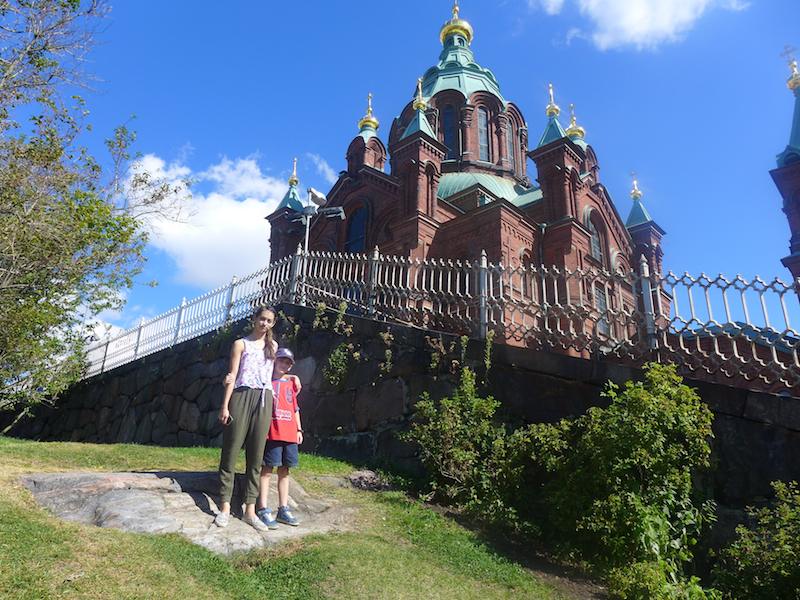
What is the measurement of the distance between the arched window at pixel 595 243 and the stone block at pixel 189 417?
18440 mm

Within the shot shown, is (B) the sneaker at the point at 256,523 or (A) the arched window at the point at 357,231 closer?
(B) the sneaker at the point at 256,523

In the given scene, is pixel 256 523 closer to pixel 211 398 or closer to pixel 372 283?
pixel 372 283

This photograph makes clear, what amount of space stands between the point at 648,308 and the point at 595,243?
1915 cm

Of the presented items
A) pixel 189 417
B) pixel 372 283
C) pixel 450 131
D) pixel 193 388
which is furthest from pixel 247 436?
pixel 450 131

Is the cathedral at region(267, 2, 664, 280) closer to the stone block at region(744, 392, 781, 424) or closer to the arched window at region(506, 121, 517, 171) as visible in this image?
the arched window at region(506, 121, 517, 171)

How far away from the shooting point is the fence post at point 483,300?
7660mm

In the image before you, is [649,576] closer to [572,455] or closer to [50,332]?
[572,455]

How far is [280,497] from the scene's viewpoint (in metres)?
4.91

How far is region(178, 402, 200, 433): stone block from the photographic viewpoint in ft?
33.3

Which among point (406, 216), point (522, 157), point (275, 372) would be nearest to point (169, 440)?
point (275, 372)

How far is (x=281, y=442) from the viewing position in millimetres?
5020

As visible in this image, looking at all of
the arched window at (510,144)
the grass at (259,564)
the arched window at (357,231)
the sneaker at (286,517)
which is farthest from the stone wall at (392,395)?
the arched window at (510,144)

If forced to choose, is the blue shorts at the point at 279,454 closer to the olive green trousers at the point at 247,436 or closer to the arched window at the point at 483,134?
the olive green trousers at the point at 247,436

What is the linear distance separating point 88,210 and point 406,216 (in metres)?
12.2
